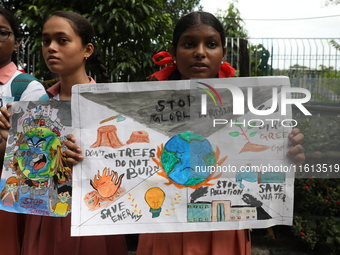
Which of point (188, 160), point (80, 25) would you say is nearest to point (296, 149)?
point (188, 160)

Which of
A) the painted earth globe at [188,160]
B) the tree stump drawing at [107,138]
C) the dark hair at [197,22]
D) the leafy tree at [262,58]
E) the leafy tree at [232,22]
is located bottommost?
the painted earth globe at [188,160]

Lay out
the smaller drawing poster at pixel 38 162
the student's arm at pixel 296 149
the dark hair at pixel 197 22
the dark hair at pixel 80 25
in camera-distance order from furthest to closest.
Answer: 1. the dark hair at pixel 80 25
2. the dark hair at pixel 197 22
3. the smaller drawing poster at pixel 38 162
4. the student's arm at pixel 296 149

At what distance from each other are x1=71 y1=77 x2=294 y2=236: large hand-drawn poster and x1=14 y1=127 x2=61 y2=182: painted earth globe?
7.3 inches

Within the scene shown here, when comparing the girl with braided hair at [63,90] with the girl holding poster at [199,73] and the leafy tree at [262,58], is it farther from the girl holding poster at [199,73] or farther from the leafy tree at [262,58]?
the leafy tree at [262,58]

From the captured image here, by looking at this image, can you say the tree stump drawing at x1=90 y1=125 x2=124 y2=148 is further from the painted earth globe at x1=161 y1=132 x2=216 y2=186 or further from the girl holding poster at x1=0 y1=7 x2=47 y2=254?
the girl holding poster at x1=0 y1=7 x2=47 y2=254

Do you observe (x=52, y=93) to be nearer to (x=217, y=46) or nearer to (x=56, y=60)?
(x=56, y=60)

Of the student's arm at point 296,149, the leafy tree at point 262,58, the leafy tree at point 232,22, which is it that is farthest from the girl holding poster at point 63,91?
the leafy tree at point 232,22

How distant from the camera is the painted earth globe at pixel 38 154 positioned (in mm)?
1793

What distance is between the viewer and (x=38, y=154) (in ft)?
5.94

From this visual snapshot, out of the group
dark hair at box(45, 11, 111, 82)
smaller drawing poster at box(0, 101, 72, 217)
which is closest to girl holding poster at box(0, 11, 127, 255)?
dark hair at box(45, 11, 111, 82)

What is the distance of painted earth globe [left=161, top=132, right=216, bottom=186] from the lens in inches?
65.0

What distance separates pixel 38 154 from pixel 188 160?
689 mm

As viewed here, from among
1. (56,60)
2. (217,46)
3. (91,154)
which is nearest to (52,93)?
(56,60)

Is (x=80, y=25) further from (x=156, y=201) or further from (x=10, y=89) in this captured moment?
(x=156, y=201)
